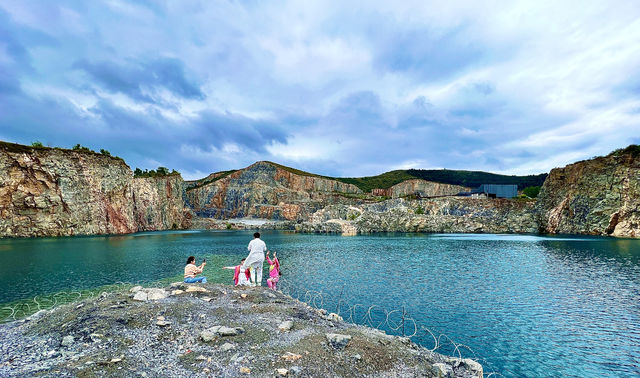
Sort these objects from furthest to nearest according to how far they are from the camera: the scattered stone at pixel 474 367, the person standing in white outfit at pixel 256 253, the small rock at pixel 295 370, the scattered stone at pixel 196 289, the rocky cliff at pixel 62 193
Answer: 1. the rocky cliff at pixel 62 193
2. the person standing in white outfit at pixel 256 253
3. the scattered stone at pixel 196 289
4. the scattered stone at pixel 474 367
5. the small rock at pixel 295 370

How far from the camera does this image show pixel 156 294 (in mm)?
16047

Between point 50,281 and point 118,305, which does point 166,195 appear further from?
point 118,305

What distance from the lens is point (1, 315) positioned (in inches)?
754

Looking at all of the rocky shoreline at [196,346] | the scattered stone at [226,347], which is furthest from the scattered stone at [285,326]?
the scattered stone at [226,347]

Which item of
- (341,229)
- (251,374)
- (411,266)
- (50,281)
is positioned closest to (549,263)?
(411,266)

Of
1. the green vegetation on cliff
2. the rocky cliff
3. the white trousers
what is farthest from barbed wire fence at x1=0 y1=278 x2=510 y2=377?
the green vegetation on cliff

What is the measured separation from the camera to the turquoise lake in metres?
14.4

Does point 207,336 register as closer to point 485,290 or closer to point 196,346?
point 196,346

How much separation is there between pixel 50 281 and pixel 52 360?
87.7ft

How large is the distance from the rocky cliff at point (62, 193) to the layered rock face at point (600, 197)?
443 feet

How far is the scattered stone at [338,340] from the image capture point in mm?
10938

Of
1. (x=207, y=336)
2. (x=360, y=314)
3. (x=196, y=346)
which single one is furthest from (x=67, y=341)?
(x=360, y=314)

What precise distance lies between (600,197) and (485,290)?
77.9 m

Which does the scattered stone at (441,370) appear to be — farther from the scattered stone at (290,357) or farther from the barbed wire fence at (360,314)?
the scattered stone at (290,357)
